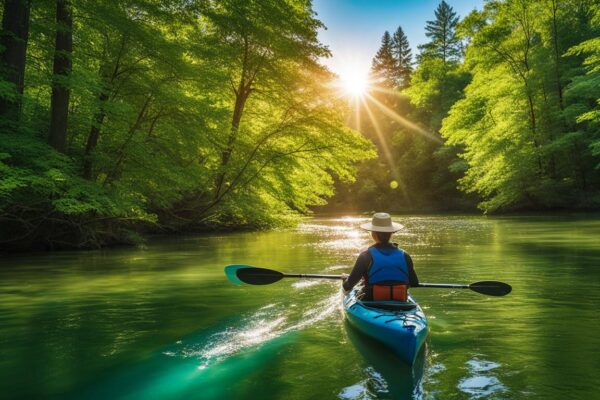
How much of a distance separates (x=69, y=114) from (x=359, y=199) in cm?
4239

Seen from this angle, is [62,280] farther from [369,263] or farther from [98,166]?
[369,263]

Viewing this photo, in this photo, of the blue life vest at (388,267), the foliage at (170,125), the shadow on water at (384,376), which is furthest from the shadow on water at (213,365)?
the foliage at (170,125)

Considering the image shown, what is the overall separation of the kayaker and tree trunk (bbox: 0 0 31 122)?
10274 millimetres

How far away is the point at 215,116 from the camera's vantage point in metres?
15.7

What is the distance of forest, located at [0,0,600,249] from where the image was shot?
12.7 meters

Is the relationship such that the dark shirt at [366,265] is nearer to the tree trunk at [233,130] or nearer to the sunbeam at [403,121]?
the tree trunk at [233,130]

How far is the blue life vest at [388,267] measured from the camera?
5555 millimetres

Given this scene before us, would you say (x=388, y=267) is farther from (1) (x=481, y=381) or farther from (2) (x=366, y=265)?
(1) (x=481, y=381)

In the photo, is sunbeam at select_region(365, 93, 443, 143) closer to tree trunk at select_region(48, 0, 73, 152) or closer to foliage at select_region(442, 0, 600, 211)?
foliage at select_region(442, 0, 600, 211)

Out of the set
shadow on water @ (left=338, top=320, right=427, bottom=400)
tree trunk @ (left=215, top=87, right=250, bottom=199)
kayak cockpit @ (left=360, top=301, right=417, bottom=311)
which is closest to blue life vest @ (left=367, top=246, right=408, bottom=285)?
kayak cockpit @ (left=360, top=301, right=417, bottom=311)

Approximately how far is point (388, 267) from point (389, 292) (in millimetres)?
303

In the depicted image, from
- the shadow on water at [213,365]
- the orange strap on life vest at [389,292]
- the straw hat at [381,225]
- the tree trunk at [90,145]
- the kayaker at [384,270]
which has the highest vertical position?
the tree trunk at [90,145]

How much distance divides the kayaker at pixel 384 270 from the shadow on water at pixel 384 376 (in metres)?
0.59

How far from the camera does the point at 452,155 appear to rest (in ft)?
147
